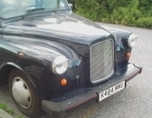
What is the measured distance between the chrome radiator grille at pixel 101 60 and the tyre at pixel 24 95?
802mm

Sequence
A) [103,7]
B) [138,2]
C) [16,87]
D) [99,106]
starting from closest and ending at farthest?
1. [16,87]
2. [99,106]
3. [138,2]
4. [103,7]

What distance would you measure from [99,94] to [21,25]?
159 cm

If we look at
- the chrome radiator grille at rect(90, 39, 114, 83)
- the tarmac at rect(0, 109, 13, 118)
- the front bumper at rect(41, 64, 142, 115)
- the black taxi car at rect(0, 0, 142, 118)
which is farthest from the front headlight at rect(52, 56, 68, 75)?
the tarmac at rect(0, 109, 13, 118)

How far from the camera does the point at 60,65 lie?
10.2 ft

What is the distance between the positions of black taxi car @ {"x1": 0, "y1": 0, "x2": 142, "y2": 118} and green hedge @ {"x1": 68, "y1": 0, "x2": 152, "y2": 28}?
5681 millimetres

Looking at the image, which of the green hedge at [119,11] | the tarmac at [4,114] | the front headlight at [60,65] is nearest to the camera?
the front headlight at [60,65]

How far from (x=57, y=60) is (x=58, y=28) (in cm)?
83

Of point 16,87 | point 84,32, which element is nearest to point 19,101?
point 16,87

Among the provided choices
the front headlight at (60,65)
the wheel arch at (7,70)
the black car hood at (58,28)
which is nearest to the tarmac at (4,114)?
the wheel arch at (7,70)

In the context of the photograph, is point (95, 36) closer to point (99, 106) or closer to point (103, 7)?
point (99, 106)

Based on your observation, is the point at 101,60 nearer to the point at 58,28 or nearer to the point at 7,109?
the point at 58,28

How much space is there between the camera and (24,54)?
3348 millimetres

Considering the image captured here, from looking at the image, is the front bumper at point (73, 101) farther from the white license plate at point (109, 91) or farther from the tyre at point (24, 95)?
the tyre at point (24, 95)

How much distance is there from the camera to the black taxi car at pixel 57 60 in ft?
10.6
